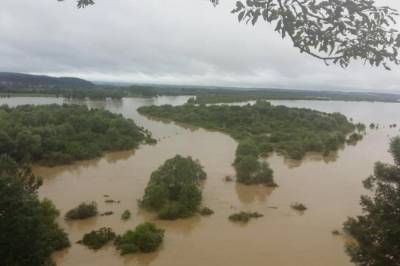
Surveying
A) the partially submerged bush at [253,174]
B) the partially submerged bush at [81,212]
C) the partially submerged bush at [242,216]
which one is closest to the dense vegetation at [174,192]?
the partially submerged bush at [242,216]

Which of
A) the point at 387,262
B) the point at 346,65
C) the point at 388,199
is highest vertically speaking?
the point at 346,65

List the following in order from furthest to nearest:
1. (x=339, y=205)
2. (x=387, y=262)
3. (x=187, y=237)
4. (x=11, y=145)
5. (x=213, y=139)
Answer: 1. (x=213, y=139)
2. (x=11, y=145)
3. (x=339, y=205)
4. (x=187, y=237)
5. (x=387, y=262)

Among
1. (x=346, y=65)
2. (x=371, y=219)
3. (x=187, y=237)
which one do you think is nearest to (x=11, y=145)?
(x=187, y=237)

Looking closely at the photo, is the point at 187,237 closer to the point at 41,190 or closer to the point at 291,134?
the point at 41,190

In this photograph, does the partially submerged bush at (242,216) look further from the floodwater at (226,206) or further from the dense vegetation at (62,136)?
the dense vegetation at (62,136)

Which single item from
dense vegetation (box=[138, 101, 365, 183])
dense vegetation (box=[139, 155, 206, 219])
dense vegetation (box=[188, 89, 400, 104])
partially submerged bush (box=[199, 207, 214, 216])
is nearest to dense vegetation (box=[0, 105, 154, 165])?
dense vegetation (box=[138, 101, 365, 183])

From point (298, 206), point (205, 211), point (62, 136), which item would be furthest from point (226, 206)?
point (62, 136)

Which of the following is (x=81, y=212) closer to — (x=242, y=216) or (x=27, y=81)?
(x=242, y=216)
